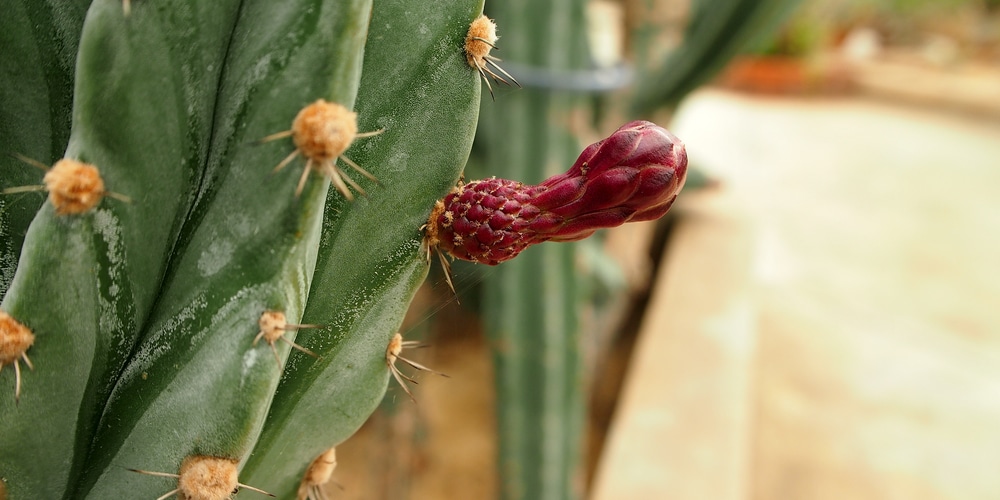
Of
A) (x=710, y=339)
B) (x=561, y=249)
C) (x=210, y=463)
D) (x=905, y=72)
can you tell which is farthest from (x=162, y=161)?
(x=905, y=72)

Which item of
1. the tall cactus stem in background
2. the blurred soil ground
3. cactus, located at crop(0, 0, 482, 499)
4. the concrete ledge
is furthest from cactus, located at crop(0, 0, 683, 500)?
the concrete ledge

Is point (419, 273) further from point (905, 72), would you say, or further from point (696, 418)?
point (905, 72)

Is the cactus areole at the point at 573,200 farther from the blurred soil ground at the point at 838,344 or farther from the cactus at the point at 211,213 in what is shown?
the blurred soil ground at the point at 838,344

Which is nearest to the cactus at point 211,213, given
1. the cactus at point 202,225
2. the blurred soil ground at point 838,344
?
the cactus at point 202,225

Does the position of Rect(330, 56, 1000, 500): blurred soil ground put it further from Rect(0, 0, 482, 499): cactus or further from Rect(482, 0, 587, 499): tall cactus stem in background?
Rect(0, 0, 482, 499): cactus

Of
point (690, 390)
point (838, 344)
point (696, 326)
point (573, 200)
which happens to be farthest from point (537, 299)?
point (838, 344)

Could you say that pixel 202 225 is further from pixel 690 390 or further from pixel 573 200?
pixel 690 390

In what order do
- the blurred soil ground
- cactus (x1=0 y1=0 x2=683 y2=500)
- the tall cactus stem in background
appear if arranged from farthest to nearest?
the blurred soil ground, the tall cactus stem in background, cactus (x1=0 y1=0 x2=683 y2=500)

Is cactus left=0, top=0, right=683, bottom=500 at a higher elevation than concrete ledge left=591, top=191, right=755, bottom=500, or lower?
higher
